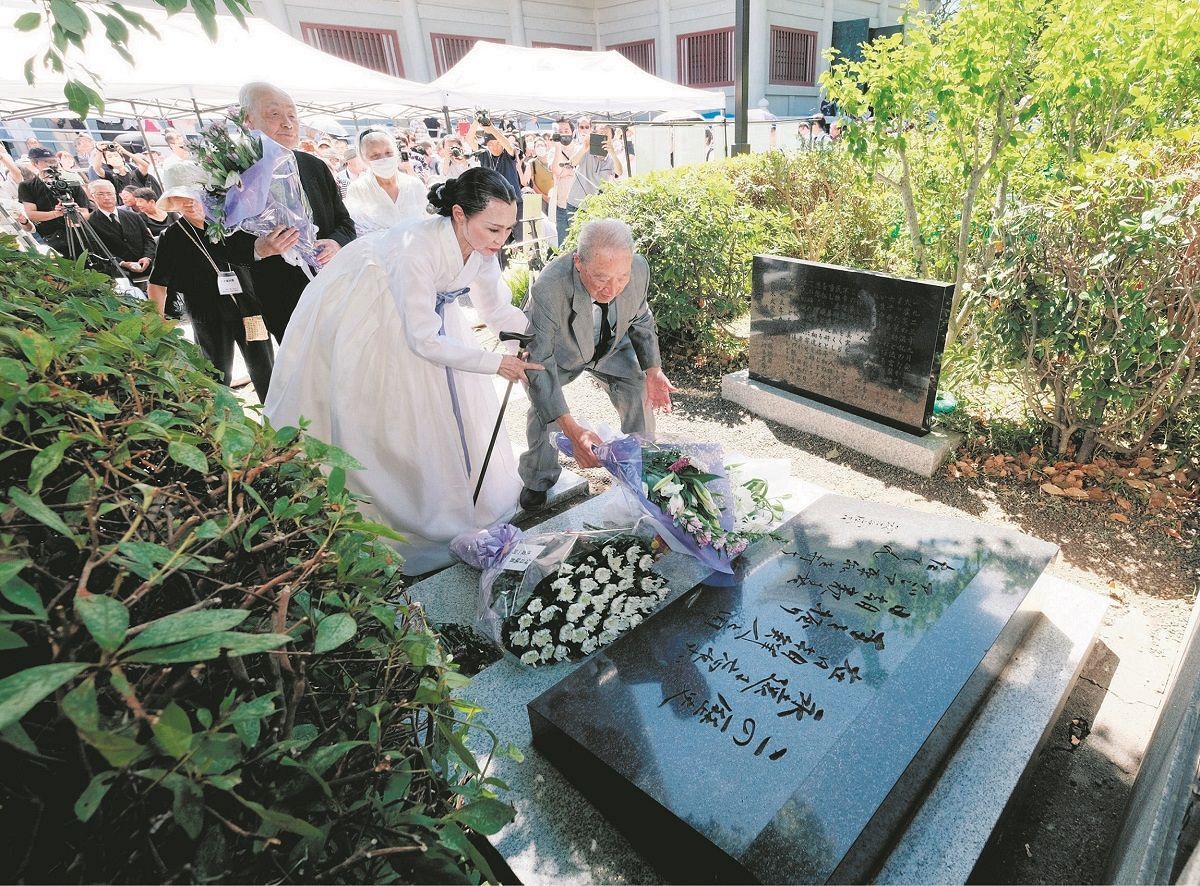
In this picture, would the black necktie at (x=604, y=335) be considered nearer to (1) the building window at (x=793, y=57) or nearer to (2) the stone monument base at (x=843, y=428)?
(2) the stone monument base at (x=843, y=428)

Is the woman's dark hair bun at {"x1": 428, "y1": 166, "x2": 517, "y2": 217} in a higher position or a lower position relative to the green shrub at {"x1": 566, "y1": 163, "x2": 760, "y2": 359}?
higher

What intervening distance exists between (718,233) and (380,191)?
2.95 metres

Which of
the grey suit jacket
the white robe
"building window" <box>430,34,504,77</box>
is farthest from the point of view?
"building window" <box>430,34,504,77</box>

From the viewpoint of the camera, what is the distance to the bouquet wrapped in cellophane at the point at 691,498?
2764mm

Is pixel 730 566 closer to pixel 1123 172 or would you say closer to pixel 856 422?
pixel 856 422

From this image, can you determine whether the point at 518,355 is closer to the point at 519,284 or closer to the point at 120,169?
the point at 519,284

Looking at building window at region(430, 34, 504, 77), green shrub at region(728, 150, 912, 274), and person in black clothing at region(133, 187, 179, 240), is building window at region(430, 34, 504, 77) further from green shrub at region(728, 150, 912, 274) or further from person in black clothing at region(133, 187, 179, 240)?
green shrub at region(728, 150, 912, 274)

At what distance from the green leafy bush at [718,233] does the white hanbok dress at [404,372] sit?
2616mm

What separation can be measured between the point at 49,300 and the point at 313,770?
171 centimetres

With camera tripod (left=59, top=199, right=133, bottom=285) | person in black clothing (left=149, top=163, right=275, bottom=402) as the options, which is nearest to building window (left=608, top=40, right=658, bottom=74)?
camera tripod (left=59, top=199, right=133, bottom=285)

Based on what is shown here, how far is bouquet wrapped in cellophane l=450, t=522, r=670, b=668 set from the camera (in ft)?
8.48

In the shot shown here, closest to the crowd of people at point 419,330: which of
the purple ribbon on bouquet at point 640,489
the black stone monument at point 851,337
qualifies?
the purple ribbon on bouquet at point 640,489

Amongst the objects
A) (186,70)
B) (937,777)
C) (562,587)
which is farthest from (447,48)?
(937,777)

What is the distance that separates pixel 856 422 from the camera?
176 inches
